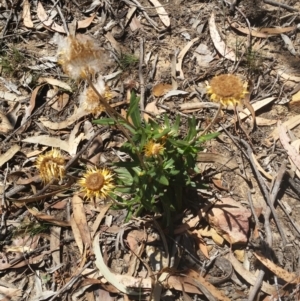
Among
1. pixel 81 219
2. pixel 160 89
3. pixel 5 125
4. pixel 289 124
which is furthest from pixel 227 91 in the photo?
pixel 5 125

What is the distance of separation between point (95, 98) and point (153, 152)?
74 centimetres

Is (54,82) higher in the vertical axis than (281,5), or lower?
lower

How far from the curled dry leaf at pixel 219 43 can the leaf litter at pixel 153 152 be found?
0.01 meters

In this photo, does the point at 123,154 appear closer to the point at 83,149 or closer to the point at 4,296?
the point at 83,149

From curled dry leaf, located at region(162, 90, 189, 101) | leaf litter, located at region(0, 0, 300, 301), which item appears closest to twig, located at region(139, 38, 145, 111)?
leaf litter, located at region(0, 0, 300, 301)

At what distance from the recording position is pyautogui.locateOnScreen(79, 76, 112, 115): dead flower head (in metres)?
3.35

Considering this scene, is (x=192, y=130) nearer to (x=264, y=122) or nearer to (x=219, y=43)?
(x=264, y=122)

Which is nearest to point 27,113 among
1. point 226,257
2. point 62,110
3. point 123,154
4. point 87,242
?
point 62,110

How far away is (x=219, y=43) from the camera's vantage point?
4.16m

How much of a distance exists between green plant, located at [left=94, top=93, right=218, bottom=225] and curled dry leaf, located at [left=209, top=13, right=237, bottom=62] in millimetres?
1245

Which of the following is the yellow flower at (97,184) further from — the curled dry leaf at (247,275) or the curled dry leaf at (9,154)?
the curled dry leaf at (9,154)

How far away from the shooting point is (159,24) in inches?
170

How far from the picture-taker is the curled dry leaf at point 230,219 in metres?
3.31

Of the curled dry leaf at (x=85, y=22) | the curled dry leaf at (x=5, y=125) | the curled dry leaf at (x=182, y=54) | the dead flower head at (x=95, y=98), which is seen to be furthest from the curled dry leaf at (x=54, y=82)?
the curled dry leaf at (x=182, y=54)
